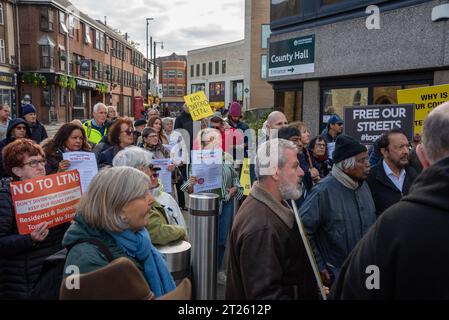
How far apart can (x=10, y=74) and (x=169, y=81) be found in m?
86.6

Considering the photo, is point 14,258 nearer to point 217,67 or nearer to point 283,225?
point 283,225

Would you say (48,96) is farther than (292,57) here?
Yes

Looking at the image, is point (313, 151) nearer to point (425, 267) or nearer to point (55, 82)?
point (425, 267)

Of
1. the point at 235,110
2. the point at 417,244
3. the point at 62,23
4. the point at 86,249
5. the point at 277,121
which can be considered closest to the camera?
the point at 417,244

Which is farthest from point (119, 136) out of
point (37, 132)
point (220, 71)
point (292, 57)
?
point (220, 71)

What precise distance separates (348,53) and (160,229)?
25.4 feet

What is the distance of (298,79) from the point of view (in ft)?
35.9

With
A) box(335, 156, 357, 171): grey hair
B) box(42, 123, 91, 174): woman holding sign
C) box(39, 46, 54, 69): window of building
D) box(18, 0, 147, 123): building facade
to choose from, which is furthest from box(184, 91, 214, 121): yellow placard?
box(39, 46, 54, 69): window of building

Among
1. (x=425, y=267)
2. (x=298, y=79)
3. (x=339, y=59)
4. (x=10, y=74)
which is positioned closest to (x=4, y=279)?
(x=425, y=267)

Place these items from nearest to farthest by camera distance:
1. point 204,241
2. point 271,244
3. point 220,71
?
1. point 271,244
2. point 204,241
3. point 220,71

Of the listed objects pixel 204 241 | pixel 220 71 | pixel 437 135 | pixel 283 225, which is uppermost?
pixel 220 71

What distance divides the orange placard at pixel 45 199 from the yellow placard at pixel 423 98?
421cm

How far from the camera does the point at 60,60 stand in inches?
1681

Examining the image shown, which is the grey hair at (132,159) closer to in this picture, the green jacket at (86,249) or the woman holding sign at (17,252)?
the woman holding sign at (17,252)
